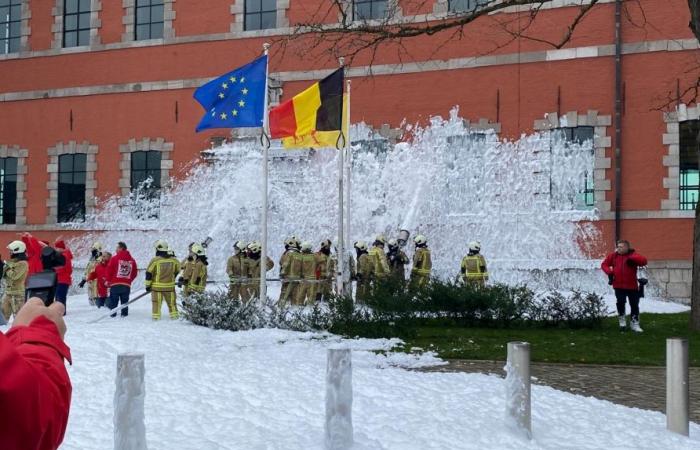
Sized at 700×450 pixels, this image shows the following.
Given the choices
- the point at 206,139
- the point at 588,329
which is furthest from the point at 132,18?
the point at 588,329

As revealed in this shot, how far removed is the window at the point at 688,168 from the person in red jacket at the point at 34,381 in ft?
62.3

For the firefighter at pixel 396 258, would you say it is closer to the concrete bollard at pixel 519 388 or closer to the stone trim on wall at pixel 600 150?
the stone trim on wall at pixel 600 150

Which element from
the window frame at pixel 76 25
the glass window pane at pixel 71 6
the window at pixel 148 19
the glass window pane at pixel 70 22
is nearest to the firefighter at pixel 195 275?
the window at pixel 148 19

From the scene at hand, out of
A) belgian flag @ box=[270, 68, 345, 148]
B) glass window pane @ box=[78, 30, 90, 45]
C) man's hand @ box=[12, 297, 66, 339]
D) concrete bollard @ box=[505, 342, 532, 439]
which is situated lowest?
concrete bollard @ box=[505, 342, 532, 439]

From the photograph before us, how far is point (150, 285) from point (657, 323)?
9471 mm

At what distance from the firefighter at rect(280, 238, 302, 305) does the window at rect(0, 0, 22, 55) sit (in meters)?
14.3

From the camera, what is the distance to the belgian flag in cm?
1514

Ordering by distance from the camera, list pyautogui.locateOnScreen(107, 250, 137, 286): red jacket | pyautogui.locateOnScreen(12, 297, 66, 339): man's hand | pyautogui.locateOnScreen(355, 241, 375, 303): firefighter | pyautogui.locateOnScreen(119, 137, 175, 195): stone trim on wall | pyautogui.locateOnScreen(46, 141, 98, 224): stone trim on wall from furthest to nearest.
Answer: pyautogui.locateOnScreen(46, 141, 98, 224): stone trim on wall → pyautogui.locateOnScreen(119, 137, 175, 195): stone trim on wall → pyautogui.locateOnScreen(355, 241, 375, 303): firefighter → pyautogui.locateOnScreen(107, 250, 137, 286): red jacket → pyautogui.locateOnScreen(12, 297, 66, 339): man's hand

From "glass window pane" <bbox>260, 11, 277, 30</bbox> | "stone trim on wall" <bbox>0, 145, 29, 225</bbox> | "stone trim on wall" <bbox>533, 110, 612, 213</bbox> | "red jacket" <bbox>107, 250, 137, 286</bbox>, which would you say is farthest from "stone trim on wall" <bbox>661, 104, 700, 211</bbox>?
"stone trim on wall" <bbox>0, 145, 29, 225</bbox>

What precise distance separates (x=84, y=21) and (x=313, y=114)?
13.6 meters

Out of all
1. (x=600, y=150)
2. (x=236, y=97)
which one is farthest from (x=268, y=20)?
(x=600, y=150)

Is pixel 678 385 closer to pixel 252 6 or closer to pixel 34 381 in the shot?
pixel 34 381

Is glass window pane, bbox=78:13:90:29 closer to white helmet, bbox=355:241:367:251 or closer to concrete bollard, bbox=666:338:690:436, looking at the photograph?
white helmet, bbox=355:241:367:251

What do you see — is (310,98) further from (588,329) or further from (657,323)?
(657,323)
